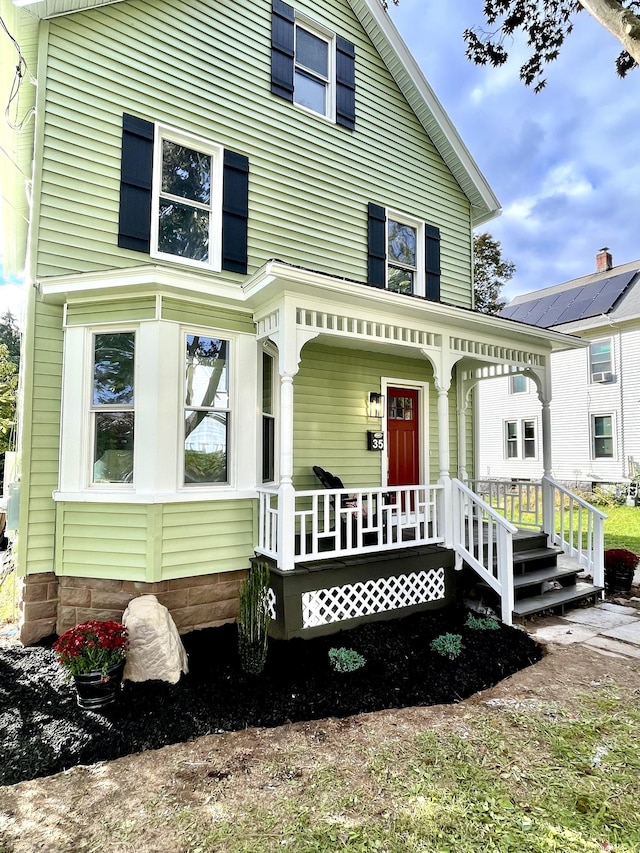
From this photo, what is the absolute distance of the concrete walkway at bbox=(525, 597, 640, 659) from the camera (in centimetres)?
474

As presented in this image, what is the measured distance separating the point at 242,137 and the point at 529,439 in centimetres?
1517

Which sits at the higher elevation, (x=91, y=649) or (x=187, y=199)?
(x=187, y=199)

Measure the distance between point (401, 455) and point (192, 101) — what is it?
18.6ft

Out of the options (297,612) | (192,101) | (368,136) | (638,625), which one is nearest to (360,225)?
(368,136)

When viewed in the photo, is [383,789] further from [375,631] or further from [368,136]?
[368,136]

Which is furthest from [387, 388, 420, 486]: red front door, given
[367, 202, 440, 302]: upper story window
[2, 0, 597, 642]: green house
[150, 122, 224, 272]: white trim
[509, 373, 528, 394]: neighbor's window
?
[509, 373, 528, 394]: neighbor's window

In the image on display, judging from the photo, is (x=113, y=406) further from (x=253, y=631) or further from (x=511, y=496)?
(x=511, y=496)

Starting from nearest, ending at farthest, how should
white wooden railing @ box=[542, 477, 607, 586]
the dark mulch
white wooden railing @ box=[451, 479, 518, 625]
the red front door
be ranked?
the dark mulch → white wooden railing @ box=[451, 479, 518, 625] → white wooden railing @ box=[542, 477, 607, 586] → the red front door

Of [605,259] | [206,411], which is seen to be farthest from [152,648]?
[605,259]

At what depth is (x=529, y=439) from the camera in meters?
17.7

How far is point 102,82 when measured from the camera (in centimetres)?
536

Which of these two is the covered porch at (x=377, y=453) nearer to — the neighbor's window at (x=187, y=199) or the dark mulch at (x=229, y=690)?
the dark mulch at (x=229, y=690)

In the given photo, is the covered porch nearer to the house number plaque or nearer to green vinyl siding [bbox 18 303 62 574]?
the house number plaque

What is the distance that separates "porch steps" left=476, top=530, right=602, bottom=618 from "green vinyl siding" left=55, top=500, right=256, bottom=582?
3707 millimetres
